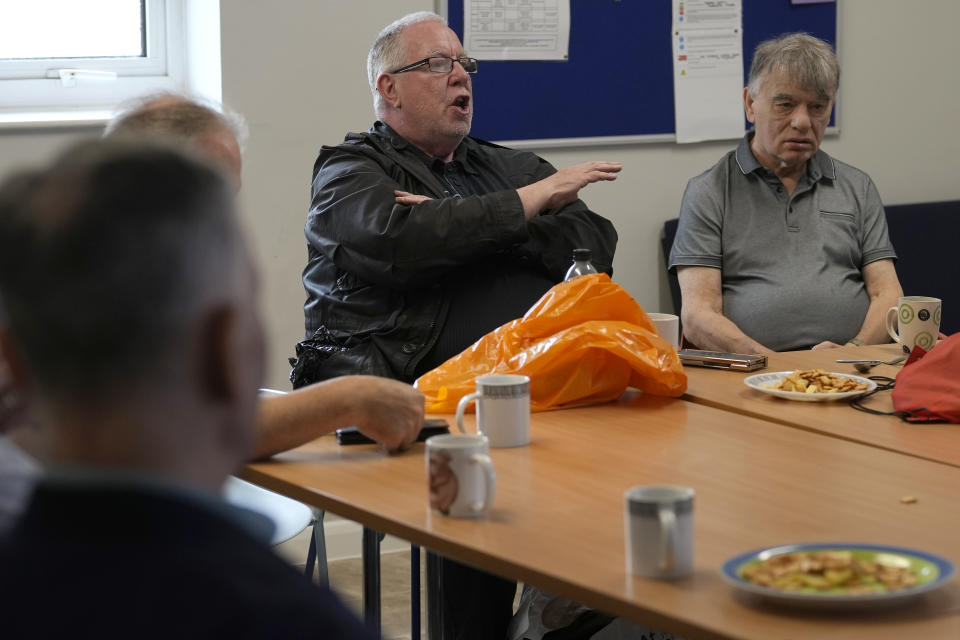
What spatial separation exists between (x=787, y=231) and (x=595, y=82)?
2.82 feet

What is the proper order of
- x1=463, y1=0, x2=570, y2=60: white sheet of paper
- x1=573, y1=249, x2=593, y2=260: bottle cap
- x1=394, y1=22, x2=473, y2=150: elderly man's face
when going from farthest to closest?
1. x1=463, y1=0, x2=570, y2=60: white sheet of paper
2. x1=394, y1=22, x2=473, y2=150: elderly man's face
3. x1=573, y1=249, x2=593, y2=260: bottle cap

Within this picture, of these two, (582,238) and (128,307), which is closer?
(128,307)

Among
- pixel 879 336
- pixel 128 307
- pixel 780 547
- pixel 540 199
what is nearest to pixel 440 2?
pixel 540 199

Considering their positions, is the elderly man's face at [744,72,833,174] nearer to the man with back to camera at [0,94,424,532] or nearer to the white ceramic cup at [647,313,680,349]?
the white ceramic cup at [647,313,680,349]

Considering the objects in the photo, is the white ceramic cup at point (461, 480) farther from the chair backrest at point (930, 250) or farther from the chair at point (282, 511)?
the chair backrest at point (930, 250)

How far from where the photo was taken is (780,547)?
4.25 ft

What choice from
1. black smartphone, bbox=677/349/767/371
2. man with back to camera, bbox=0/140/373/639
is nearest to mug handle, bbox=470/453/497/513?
man with back to camera, bbox=0/140/373/639

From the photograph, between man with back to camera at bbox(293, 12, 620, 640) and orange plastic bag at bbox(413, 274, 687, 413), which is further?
man with back to camera at bbox(293, 12, 620, 640)

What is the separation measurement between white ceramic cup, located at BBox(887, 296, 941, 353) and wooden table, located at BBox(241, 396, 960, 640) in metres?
0.64

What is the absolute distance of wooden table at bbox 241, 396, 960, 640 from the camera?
1.20m

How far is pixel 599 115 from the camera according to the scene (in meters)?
3.93

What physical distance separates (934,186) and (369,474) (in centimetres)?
328

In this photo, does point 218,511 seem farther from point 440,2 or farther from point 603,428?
point 440,2

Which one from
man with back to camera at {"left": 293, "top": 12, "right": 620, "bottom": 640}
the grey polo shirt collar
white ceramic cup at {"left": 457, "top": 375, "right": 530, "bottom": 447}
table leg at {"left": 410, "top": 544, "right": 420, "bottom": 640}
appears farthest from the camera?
the grey polo shirt collar
